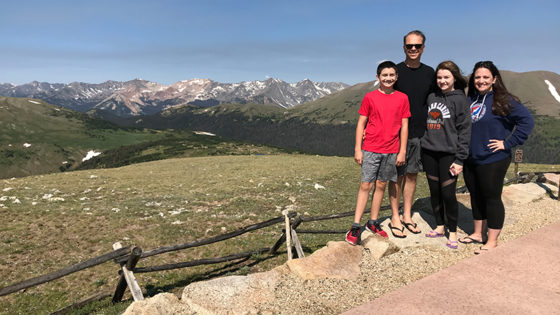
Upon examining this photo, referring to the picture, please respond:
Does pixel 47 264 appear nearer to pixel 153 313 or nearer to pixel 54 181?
pixel 153 313

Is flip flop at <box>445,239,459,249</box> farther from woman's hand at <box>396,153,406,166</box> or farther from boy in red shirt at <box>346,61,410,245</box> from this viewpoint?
woman's hand at <box>396,153,406,166</box>

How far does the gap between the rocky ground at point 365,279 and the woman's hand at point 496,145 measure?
2396 mm

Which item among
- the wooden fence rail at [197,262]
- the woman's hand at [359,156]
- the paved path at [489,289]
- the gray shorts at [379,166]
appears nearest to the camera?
the paved path at [489,289]

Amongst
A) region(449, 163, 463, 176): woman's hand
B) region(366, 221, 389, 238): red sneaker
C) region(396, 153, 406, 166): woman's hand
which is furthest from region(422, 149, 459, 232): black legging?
region(366, 221, 389, 238): red sneaker

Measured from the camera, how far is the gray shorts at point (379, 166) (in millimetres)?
7188

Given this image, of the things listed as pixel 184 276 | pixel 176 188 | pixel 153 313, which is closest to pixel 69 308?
pixel 184 276

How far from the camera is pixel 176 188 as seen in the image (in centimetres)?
2375

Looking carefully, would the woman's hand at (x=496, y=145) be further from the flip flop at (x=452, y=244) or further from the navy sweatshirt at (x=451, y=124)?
the flip flop at (x=452, y=244)

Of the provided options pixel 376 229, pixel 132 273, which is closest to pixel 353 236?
pixel 376 229

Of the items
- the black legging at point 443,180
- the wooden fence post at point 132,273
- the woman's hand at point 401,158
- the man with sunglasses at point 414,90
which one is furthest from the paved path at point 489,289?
the wooden fence post at point 132,273

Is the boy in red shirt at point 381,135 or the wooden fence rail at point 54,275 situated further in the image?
the boy in red shirt at point 381,135

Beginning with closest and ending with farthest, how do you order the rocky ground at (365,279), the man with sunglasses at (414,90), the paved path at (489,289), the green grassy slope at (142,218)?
the paved path at (489,289)
the rocky ground at (365,279)
the man with sunglasses at (414,90)
the green grassy slope at (142,218)

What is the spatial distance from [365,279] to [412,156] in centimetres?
320

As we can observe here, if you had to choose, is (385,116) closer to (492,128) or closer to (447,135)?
(447,135)
